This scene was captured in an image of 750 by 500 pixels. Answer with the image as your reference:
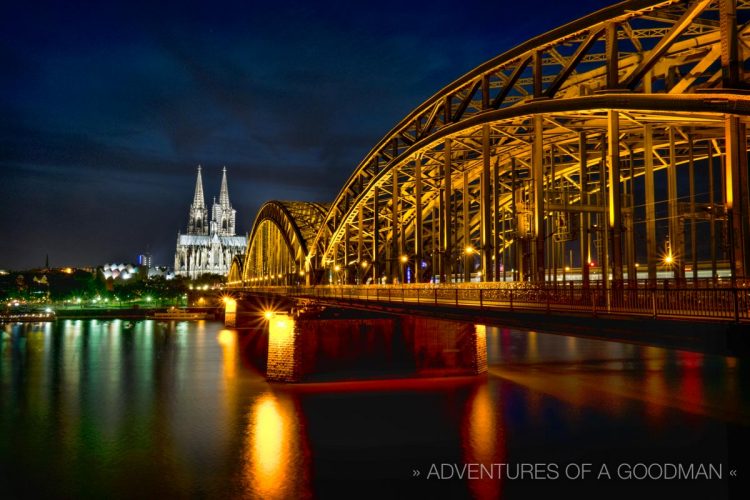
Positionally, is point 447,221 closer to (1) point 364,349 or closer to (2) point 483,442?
(1) point 364,349

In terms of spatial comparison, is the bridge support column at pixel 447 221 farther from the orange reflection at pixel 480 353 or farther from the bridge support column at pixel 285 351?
the bridge support column at pixel 285 351

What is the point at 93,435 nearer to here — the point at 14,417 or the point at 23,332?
the point at 14,417

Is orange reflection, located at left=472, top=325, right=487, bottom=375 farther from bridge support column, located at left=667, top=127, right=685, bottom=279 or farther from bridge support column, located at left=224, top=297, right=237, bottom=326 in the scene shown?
bridge support column, located at left=224, top=297, right=237, bottom=326

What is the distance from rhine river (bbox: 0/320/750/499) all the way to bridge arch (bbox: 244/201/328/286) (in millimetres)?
35757

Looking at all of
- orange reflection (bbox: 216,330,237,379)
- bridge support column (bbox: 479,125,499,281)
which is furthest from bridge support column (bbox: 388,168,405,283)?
orange reflection (bbox: 216,330,237,379)

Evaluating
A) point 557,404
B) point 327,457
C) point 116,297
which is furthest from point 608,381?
point 116,297

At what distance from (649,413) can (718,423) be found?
3412 millimetres

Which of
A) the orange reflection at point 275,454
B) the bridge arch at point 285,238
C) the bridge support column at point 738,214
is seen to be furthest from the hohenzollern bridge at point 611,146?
the bridge arch at point 285,238

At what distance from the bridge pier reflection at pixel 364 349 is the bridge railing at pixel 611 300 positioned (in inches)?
464

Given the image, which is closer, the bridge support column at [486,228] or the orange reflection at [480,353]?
the bridge support column at [486,228]

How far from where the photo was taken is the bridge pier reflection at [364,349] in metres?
42.5

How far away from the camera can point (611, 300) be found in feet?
62.1

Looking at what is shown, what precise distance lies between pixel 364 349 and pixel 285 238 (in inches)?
2073

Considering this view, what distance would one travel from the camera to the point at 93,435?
103ft
